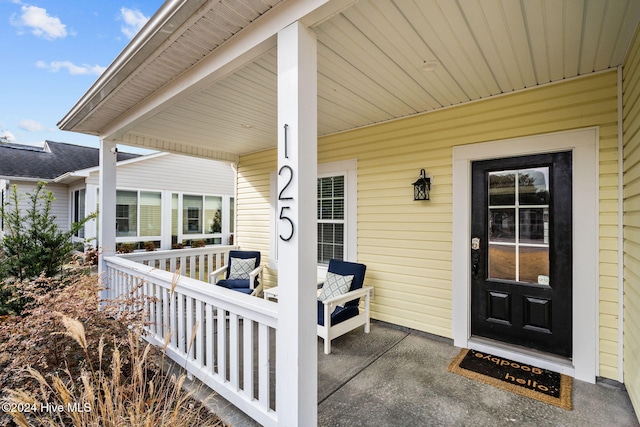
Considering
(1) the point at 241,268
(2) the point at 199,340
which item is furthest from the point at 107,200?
(2) the point at 199,340

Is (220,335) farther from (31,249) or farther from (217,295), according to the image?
(31,249)

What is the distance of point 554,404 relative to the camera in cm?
218

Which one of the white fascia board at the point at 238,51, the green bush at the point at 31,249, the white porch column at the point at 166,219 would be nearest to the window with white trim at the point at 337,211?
the white fascia board at the point at 238,51

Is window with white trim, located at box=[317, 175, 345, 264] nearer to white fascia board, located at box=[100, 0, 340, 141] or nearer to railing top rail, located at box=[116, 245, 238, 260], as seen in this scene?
railing top rail, located at box=[116, 245, 238, 260]

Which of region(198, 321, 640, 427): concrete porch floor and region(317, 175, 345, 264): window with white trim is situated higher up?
region(317, 175, 345, 264): window with white trim

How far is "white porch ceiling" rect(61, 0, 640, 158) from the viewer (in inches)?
69.6

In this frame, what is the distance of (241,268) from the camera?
15.7ft

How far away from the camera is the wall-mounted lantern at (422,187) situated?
135 inches

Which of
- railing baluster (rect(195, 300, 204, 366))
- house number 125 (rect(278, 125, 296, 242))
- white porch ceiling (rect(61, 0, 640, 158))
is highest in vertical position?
white porch ceiling (rect(61, 0, 640, 158))

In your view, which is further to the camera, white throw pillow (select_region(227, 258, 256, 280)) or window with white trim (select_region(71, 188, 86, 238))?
window with white trim (select_region(71, 188, 86, 238))

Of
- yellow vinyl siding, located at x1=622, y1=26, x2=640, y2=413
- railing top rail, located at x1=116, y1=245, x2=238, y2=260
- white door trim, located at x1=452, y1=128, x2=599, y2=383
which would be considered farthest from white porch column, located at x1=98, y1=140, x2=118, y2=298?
yellow vinyl siding, located at x1=622, y1=26, x2=640, y2=413

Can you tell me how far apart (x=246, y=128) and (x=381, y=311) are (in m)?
3.24

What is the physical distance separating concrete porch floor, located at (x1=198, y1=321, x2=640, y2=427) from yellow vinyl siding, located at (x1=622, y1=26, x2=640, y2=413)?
0.25m

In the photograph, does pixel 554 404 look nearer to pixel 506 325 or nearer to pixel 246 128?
pixel 506 325
